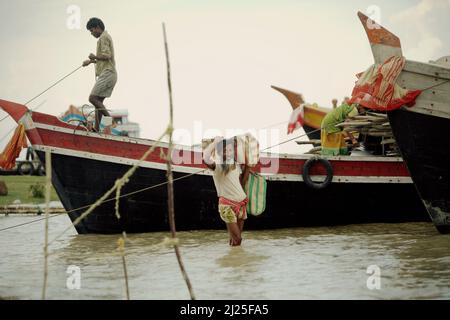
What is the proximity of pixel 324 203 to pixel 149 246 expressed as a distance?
2.96m

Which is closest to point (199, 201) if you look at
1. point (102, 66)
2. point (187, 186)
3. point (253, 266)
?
point (187, 186)

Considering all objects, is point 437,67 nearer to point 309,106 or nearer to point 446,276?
Result: point 446,276

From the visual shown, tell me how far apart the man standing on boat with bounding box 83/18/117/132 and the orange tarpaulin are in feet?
3.53

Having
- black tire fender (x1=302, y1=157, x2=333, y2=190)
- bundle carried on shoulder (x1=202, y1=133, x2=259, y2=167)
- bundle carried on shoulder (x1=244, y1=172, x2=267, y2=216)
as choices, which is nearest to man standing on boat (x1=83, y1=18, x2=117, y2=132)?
bundle carried on shoulder (x1=202, y1=133, x2=259, y2=167)

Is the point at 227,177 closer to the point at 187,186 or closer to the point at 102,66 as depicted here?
the point at 187,186

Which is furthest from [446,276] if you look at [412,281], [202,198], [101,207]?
[101,207]

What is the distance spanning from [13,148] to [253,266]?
427 cm

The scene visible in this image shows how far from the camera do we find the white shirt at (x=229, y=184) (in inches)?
302

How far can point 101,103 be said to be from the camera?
964cm

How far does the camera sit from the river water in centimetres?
573

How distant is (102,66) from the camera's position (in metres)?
9.62

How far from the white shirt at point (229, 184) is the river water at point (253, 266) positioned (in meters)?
0.67

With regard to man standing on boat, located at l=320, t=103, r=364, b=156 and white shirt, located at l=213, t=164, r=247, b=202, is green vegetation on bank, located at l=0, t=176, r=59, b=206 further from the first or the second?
white shirt, located at l=213, t=164, r=247, b=202

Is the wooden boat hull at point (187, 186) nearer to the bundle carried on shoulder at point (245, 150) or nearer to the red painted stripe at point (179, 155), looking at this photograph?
the red painted stripe at point (179, 155)
